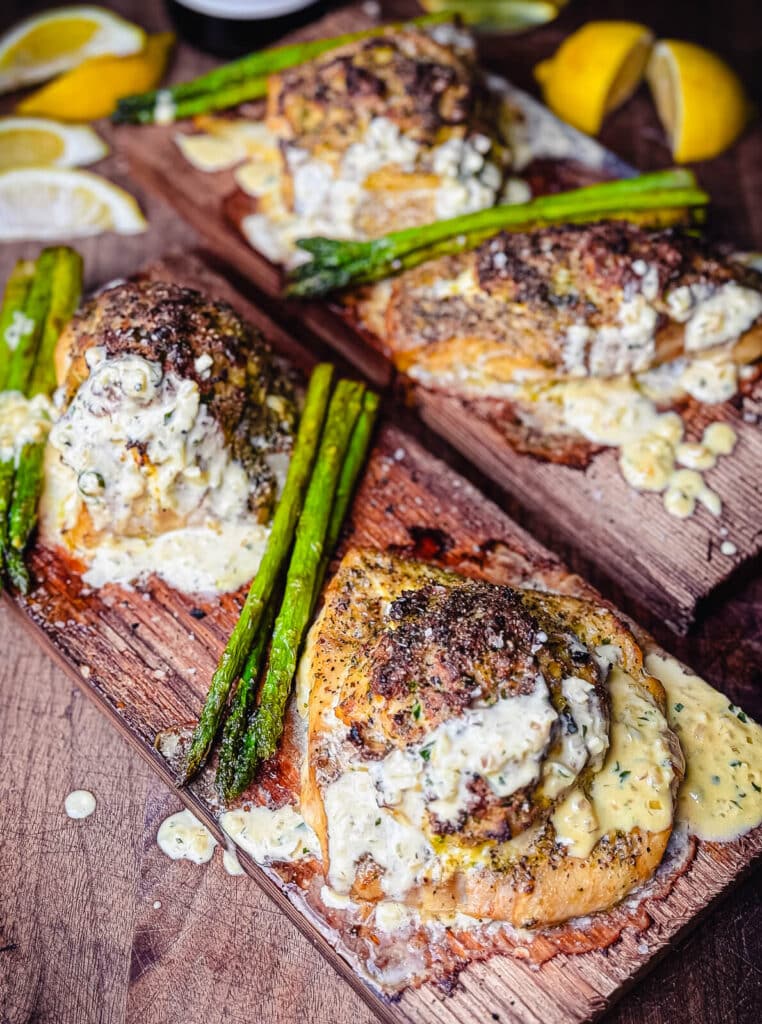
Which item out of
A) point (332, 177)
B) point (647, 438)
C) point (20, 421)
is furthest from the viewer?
point (332, 177)

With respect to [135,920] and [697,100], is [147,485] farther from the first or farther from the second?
[697,100]

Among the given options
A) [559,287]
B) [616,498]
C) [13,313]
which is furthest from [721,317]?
[13,313]

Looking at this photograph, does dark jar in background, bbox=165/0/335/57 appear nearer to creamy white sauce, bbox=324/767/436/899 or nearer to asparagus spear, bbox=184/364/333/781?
asparagus spear, bbox=184/364/333/781

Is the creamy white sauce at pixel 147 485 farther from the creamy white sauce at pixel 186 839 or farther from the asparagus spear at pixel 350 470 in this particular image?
the creamy white sauce at pixel 186 839

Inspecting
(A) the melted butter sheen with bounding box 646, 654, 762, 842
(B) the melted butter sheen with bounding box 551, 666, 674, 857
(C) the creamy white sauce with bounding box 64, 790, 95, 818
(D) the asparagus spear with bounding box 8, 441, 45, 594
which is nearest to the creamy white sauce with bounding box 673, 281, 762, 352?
(A) the melted butter sheen with bounding box 646, 654, 762, 842

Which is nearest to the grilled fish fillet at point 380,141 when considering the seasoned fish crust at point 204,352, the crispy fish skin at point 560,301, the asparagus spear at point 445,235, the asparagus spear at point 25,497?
the asparagus spear at point 445,235

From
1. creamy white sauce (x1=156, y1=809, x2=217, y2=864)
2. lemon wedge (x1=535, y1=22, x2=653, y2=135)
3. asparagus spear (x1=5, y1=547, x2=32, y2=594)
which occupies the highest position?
lemon wedge (x1=535, y1=22, x2=653, y2=135)
